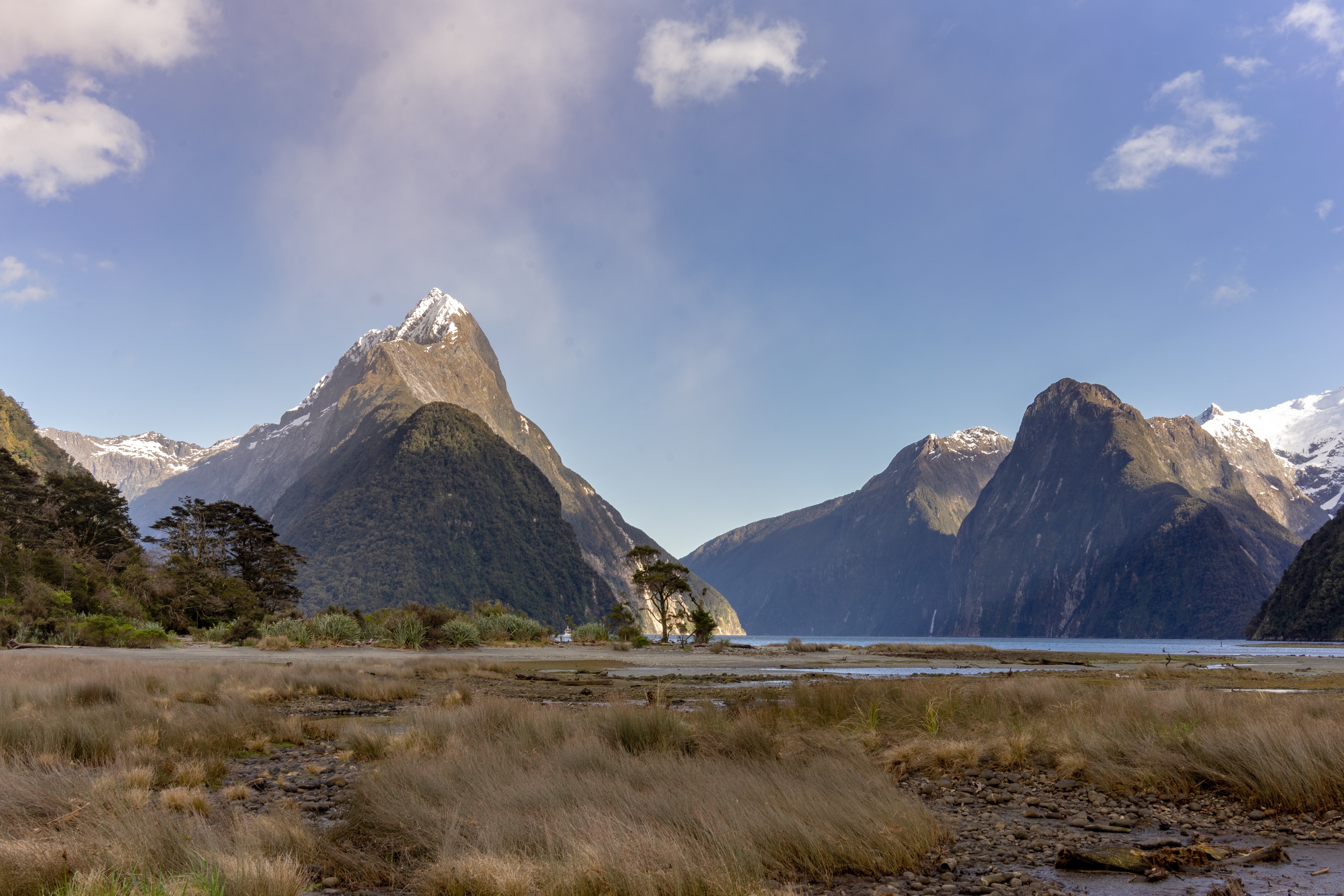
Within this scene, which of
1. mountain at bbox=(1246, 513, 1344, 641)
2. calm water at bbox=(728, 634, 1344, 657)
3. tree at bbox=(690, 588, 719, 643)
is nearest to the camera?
tree at bbox=(690, 588, 719, 643)

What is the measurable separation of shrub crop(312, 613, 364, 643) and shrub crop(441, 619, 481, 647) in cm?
457

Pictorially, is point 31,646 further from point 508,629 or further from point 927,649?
point 927,649

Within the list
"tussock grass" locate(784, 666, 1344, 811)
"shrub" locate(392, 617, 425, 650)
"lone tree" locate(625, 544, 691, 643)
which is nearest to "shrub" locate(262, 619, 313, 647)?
"shrub" locate(392, 617, 425, 650)

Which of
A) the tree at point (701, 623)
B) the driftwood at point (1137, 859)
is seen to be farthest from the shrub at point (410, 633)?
the driftwood at point (1137, 859)

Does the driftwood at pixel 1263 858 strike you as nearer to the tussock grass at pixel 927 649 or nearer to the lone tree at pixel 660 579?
the tussock grass at pixel 927 649

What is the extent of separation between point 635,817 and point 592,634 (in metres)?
53.6

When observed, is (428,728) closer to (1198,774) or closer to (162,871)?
(162,871)

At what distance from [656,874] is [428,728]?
23.3 feet

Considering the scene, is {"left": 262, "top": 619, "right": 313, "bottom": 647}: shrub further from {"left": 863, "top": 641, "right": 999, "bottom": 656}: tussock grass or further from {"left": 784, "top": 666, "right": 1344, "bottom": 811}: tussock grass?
{"left": 863, "top": 641, "right": 999, "bottom": 656}: tussock grass

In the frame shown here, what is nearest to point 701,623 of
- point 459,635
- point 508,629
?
point 508,629

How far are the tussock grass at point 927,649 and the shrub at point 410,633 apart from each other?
106 ft

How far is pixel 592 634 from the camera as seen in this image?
57844 mm

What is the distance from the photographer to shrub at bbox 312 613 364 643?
36812mm

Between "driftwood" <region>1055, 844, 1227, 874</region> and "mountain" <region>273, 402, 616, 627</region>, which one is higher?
"mountain" <region>273, 402, 616, 627</region>
